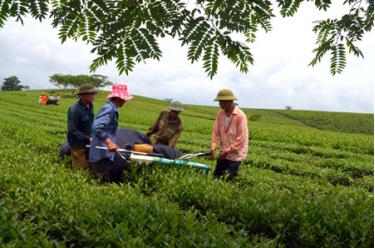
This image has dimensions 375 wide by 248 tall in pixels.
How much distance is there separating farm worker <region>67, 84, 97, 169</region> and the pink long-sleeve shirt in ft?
7.60

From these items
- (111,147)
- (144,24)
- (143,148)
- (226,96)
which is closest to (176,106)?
(143,148)

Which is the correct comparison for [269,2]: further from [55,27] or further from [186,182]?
[186,182]

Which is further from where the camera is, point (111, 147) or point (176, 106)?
point (176, 106)

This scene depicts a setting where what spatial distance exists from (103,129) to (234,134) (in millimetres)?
2070

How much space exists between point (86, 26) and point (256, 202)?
354 centimetres

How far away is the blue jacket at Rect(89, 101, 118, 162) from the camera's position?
722 centimetres

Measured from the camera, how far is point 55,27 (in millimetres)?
3033

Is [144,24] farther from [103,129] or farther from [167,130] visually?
[167,130]

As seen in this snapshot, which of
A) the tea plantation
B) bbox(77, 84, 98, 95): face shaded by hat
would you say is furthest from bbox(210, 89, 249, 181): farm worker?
bbox(77, 84, 98, 95): face shaded by hat

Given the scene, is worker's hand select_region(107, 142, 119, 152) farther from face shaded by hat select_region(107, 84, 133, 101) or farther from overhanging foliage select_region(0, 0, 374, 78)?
overhanging foliage select_region(0, 0, 374, 78)

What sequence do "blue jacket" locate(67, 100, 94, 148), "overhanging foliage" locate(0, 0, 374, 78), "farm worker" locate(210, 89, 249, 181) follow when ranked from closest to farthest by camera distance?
"overhanging foliage" locate(0, 0, 374, 78) → "farm worker" locate(210, 89, 249, 181) → "blue jacket" locate(67, 100, 94, 148)

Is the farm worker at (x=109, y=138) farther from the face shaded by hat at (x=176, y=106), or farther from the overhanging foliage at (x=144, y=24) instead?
the overhanging foliage at (x=144, y=24)

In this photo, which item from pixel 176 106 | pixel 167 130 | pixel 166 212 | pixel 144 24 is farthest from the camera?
pixel 167 130

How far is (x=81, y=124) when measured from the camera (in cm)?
816
